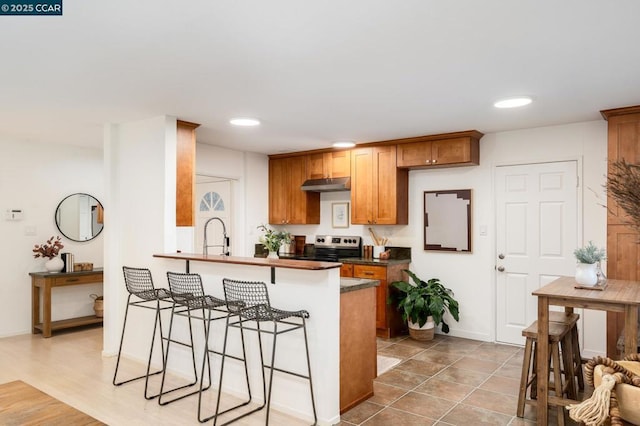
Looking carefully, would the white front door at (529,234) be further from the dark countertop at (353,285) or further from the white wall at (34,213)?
the white wall at (34,213)

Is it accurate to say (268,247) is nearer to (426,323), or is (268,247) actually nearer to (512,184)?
(426,323)

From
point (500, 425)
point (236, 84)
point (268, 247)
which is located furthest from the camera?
point (268, 247)

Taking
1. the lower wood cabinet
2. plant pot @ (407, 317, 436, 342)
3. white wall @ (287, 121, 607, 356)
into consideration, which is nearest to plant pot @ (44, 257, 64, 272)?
white wall @ (287, 121, 607, 356)

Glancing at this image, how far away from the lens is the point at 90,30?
2.24 meters

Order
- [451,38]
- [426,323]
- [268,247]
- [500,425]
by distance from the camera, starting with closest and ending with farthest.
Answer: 1. [451,38]
2. [500,425]
3. [426,323]
4. [268,247]

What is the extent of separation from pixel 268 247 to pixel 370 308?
2.77 metres

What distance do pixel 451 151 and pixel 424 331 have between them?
6.78 ft

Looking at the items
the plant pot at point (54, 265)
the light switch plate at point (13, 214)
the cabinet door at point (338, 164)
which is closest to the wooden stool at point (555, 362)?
the cabinet door at point (338, 164)

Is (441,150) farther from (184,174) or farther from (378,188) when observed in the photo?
(184,174)

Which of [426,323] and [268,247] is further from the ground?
[268,247]

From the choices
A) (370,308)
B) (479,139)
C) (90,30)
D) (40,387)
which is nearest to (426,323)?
(370,308)

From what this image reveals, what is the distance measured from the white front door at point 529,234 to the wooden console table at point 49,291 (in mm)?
4951

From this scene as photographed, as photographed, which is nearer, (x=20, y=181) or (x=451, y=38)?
(x=451, y=38)

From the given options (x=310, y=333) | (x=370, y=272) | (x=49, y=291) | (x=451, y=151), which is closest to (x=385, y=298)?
(x=370, y=272)
